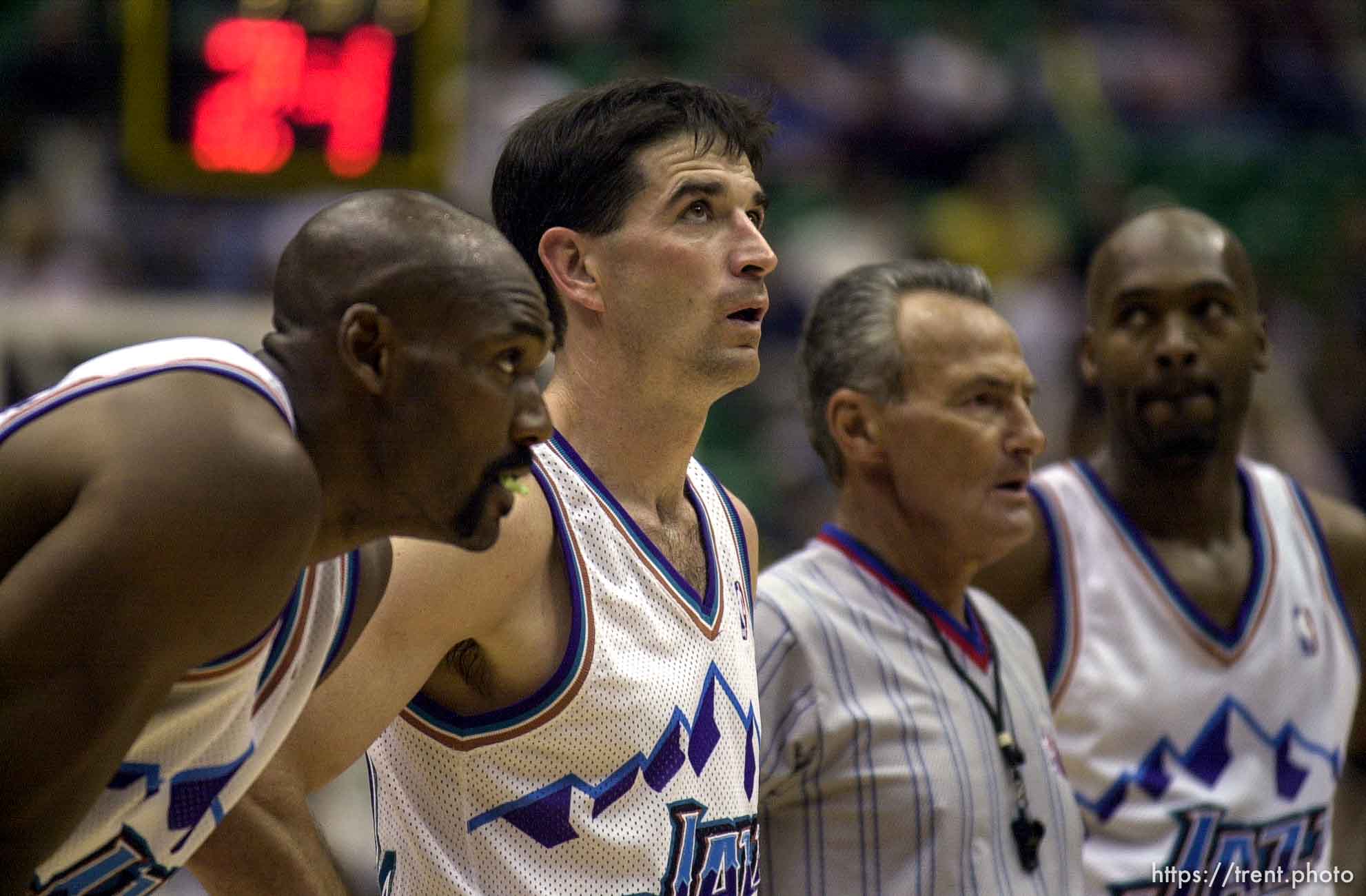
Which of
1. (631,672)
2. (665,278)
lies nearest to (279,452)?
(631,672)

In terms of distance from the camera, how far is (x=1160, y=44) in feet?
38.2

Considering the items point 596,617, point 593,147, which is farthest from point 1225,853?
point 593,147

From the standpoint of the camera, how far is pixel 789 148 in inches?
395

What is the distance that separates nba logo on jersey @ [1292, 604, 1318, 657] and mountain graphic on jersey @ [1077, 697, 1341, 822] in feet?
0.68

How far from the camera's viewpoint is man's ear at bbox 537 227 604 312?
2.86m

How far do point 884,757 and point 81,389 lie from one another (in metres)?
1.75

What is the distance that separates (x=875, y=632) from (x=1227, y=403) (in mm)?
1226

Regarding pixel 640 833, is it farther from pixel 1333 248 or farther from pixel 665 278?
pixel 1333 248

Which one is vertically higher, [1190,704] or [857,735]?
[857,735]

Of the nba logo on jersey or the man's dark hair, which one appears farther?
the nba logo on jersey

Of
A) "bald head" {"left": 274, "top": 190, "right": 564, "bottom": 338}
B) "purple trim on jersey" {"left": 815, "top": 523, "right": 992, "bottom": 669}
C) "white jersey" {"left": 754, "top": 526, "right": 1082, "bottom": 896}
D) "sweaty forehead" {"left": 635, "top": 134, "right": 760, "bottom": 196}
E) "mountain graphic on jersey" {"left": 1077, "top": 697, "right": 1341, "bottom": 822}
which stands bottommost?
"mountain graphic on jersey" {"left": 1077, "top": 697, "right": 1341, "bottom": 822}

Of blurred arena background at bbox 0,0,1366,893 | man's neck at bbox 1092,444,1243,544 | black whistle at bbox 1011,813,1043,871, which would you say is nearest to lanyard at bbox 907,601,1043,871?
black whistle at bbox 1011,813,1043,871

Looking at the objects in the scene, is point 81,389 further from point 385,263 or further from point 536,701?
point 536,701

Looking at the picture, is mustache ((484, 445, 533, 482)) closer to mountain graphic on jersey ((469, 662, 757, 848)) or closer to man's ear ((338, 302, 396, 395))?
man's ear ((338, 302, 396, 395))
